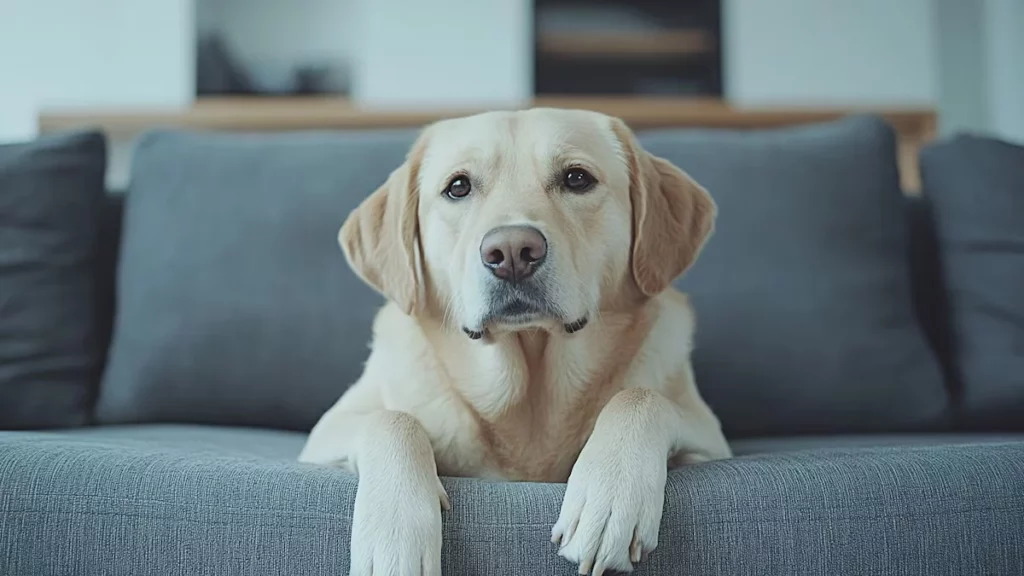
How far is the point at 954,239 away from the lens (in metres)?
2.27

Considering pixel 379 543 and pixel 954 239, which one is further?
pixel 954 239

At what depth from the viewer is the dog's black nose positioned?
1320mm

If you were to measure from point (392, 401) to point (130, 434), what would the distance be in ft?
2.49

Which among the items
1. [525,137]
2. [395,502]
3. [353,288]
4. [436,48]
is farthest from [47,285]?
[436,48]

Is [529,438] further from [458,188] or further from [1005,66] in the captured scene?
[1005,66]

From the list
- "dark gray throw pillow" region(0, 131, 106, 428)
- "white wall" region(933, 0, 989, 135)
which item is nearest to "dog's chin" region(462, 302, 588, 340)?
"dark gray throw pillow" region(0, 131, 106, 428)

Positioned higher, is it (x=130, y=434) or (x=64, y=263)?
(x=64, y=263)

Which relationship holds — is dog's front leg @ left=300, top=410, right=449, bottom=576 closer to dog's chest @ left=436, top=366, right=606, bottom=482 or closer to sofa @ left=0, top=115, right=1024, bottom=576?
dog's chest @ left=436, top=366, right=606, bottom=482

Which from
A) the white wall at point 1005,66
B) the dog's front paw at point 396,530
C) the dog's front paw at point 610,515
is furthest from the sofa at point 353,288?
the white wall at point 1005,66

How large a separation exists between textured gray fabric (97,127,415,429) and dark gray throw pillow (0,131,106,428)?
0.08 m

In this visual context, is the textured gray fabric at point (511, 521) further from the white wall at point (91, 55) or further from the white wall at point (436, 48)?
the white wall at point (91, 55)

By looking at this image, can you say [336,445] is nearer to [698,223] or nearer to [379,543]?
[379,543]

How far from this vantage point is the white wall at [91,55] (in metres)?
4.42

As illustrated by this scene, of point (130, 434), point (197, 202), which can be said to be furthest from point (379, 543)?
point (197, 202)
